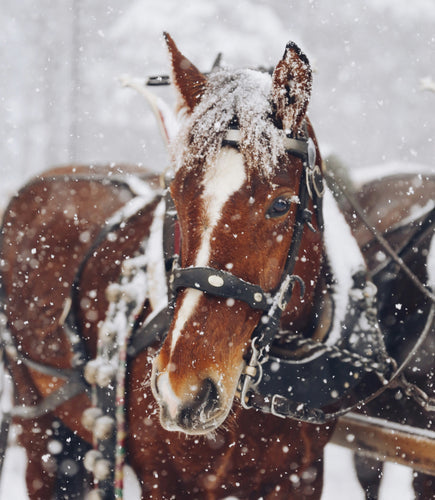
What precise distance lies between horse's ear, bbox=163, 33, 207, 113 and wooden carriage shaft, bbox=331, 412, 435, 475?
1.25 metres

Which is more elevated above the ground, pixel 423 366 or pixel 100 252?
pixel 100 252

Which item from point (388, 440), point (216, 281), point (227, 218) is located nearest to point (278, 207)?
point (227, 218)

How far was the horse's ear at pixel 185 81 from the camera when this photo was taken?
5.21ft

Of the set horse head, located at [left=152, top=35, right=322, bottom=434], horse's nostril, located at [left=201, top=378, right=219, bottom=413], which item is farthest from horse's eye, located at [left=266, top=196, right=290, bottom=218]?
horse's nostril, located at [left=201, top=378, right=219, bottom=413]

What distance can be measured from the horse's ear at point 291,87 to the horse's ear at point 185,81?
259 mm

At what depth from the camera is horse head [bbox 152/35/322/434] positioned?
129 centimetres

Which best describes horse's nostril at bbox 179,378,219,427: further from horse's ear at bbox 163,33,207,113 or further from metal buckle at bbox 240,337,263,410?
horse's ear at bbox 163,33,207,113

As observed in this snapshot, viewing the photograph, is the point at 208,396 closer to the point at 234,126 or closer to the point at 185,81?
the point at 234,126

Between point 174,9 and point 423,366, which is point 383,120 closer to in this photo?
point 174,9

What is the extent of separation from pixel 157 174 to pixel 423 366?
162 cm

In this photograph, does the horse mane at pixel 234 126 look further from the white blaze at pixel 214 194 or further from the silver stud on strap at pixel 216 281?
the silver stud on strap at pixel 216 281

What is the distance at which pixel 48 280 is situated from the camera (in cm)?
249

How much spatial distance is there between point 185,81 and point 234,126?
276 millimetres

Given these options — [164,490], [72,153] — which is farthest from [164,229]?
[72,153]
